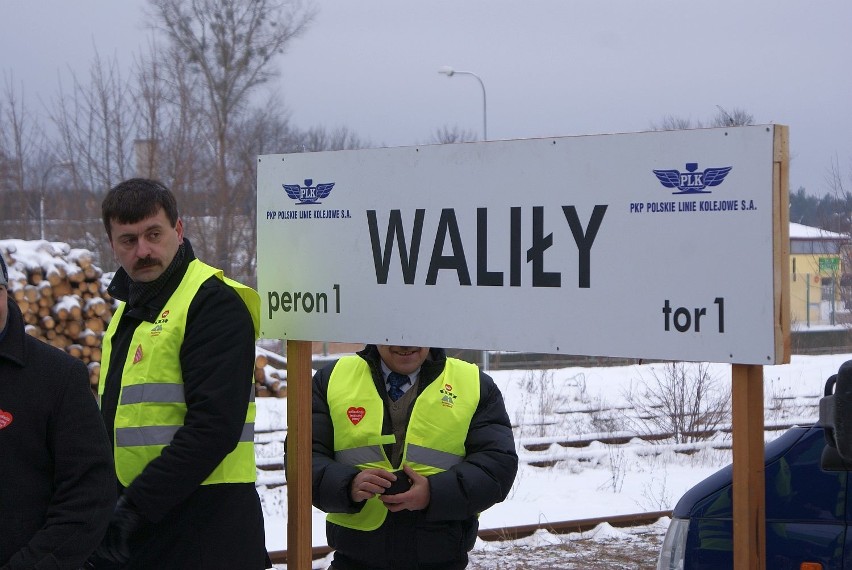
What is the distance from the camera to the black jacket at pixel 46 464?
2.97 meters

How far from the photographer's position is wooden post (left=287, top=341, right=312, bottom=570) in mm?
4039

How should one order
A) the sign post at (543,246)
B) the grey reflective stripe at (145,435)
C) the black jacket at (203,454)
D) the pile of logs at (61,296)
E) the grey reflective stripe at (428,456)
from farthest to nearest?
the pile of logs at (61,296), the grey reflective stripe at (428,456), the grey reflective stripe at (145,435), the black jacket at (203,454), the sign post at (543,246)

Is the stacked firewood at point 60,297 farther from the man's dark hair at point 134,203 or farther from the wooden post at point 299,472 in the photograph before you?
the man's dark hair at point 134,203

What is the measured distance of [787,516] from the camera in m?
3.84

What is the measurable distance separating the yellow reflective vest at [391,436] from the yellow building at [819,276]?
566 centimetres

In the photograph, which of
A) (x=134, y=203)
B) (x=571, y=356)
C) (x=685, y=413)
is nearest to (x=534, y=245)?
(x=134, y=203)

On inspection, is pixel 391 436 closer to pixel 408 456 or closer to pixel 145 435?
pixel 408 456

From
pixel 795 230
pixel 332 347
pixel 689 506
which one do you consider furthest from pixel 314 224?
pixel 795 230

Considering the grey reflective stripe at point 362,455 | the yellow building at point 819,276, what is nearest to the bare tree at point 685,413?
the yellow building at point 819,276

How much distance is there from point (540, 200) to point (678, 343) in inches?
25.5

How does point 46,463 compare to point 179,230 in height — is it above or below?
below

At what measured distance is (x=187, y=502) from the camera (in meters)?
3.62

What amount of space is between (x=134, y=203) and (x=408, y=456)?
4.57ft

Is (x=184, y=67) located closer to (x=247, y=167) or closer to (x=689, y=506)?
(x=247, y=167)
